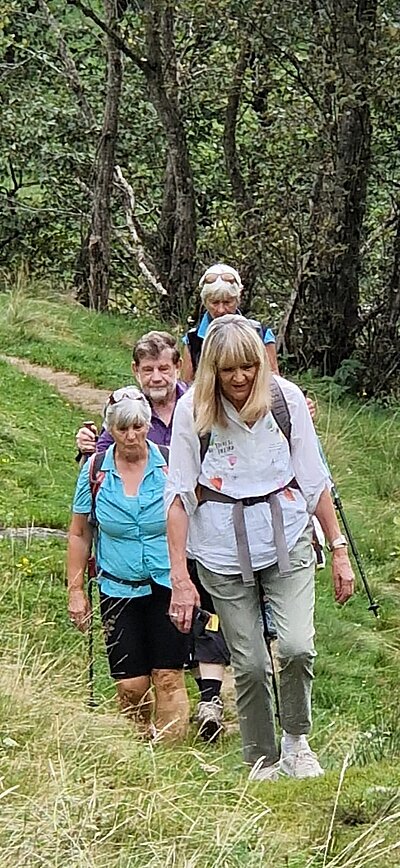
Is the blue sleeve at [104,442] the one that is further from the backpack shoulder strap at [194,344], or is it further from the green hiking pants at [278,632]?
the backpack shoulder strap at [194,344]

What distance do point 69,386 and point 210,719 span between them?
7150mm

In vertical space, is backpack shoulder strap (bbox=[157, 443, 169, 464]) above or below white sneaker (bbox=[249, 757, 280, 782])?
above

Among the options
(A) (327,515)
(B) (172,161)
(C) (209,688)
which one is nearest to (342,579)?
(A) (327,515)

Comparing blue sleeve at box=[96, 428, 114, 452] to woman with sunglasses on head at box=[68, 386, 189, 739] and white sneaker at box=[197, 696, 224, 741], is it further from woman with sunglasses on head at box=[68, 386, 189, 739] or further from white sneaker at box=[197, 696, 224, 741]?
white sneaker at box=[197, 696, 224, 741]

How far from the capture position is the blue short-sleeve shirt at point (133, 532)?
5.36 m

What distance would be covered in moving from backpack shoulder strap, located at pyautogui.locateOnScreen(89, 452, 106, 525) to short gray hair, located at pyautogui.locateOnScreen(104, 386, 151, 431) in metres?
0.14

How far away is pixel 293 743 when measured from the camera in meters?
4.90

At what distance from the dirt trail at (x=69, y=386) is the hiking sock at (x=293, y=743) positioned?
681 centimetres

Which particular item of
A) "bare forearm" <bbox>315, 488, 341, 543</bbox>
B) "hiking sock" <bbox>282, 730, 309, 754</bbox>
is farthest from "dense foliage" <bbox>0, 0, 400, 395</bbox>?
"hiking sock" <bbox>282, 730, 309, 754</bbox>

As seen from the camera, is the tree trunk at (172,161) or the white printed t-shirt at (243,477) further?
the tree trunk at (172,161)

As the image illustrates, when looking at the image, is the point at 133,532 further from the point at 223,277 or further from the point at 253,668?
the point at 223,277

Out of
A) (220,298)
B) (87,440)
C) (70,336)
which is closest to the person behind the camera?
(87,440)

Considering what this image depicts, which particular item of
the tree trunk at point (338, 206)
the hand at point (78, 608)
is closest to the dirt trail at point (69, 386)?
the tree trunk at point (338, 206)

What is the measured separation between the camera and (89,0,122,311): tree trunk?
16750 mm
